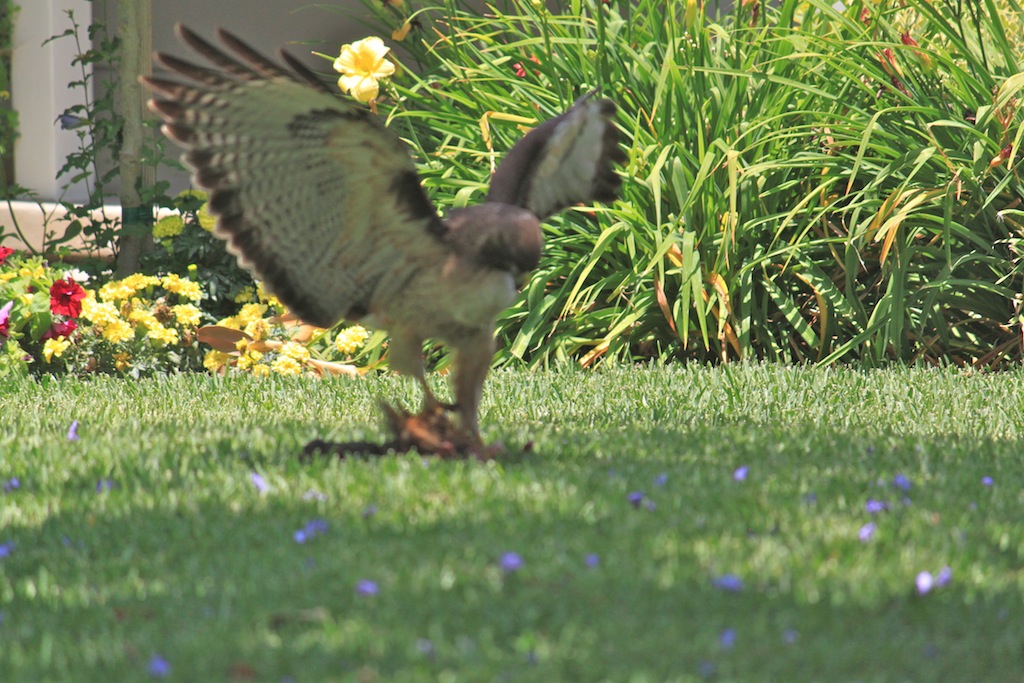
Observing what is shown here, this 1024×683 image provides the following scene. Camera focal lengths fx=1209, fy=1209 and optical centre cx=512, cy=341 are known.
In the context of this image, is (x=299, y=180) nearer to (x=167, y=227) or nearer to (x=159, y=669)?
(x=159, y=669)

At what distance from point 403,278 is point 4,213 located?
18.4 ft

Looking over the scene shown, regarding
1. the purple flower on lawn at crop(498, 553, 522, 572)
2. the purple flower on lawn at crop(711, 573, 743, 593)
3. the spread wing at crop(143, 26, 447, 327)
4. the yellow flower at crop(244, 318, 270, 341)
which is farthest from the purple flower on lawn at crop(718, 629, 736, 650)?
the yellow flower at crop(244, 318, 270, 341)

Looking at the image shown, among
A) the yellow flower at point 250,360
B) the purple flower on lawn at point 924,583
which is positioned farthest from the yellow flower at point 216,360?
the purple flower on lawn at point 924,583

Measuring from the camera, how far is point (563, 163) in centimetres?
355

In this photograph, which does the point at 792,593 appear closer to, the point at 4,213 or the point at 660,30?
the point at 660,30

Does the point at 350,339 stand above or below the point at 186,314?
below

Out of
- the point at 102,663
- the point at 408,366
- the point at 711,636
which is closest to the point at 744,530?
the point at 711,636

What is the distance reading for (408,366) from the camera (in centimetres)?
335

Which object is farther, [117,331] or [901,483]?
[117,331]

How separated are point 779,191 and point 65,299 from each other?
137 inches

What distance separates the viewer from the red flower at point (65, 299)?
5637 millimetres

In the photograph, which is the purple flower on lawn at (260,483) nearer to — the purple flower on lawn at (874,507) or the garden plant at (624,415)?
the garden plant at (624,415)

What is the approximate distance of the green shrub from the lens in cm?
561

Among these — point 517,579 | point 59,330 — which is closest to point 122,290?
point 59,330
